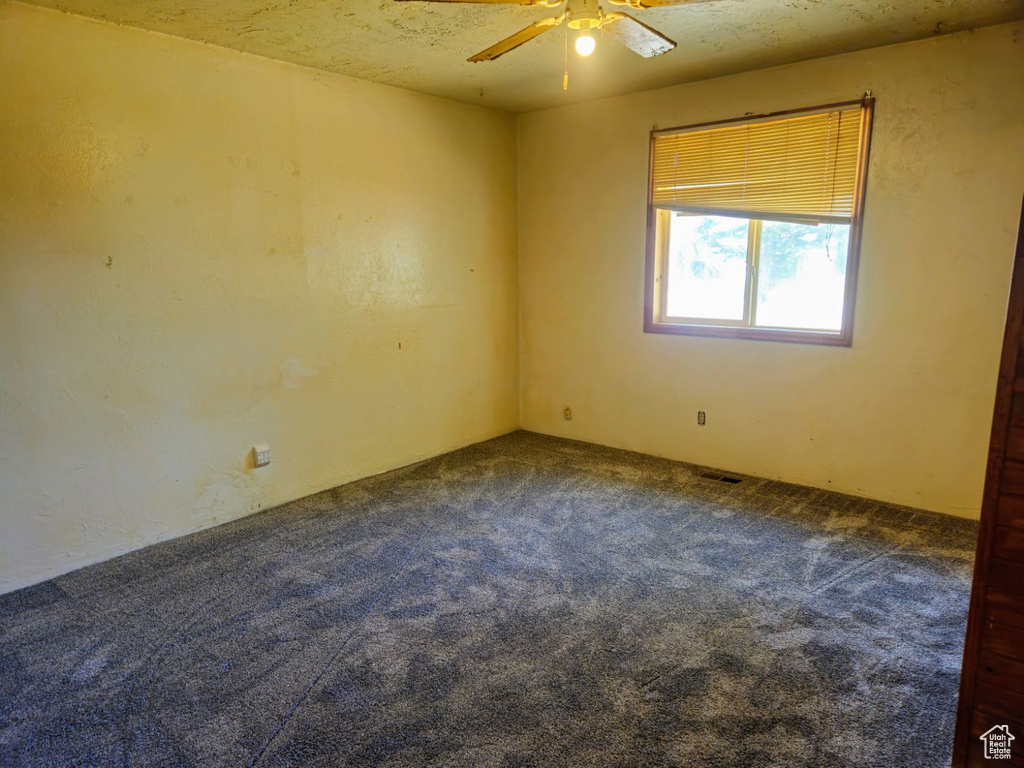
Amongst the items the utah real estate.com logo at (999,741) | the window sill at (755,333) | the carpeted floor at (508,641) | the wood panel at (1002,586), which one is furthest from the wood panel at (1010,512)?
the window sill at (755,333)

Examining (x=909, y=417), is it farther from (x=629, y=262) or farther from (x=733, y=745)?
(x=733, y=745)

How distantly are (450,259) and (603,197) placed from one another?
1218mm

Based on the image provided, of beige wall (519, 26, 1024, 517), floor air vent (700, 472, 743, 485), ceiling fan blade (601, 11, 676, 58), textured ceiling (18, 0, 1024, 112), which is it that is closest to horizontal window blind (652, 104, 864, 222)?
beige wall (519, 26, 1024, 517)

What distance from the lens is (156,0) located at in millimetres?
2512

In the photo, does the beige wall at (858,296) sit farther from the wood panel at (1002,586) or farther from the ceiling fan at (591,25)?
the wood panel at (1002,586)

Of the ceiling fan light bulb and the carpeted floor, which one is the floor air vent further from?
the ceiling fan light bulb

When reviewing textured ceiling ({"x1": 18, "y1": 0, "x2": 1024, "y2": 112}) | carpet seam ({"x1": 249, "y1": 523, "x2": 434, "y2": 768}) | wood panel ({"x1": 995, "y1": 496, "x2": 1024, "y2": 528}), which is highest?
textured ceiling ({"x1": 18, "y1": 0, "x2": 1024, "y2": 112})

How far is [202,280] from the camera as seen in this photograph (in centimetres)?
314

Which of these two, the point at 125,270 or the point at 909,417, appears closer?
the point at 125,270

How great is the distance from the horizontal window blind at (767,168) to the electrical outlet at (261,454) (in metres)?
3.01

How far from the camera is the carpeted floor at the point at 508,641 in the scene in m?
1.75

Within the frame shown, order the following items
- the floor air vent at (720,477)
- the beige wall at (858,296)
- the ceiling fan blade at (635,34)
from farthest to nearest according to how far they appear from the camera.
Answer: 1. the floor air vent at (720,477)
2. the beige wall at (858,296)
3. the ceiling fan blade at (635,34)

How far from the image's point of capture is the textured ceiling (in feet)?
8.61

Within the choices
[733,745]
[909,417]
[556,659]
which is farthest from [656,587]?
[909,417]
